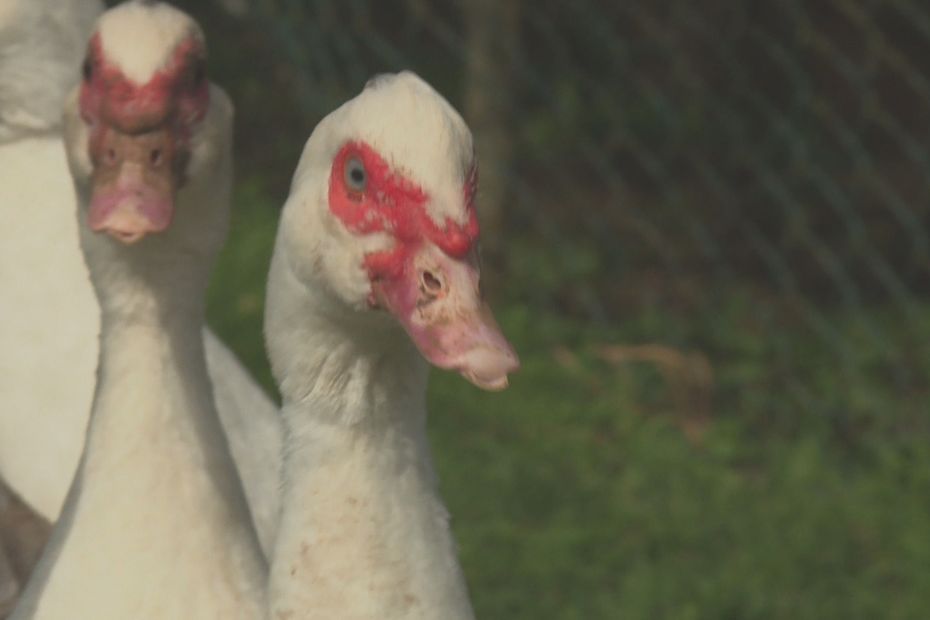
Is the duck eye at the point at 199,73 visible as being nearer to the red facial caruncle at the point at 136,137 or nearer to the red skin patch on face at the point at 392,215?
the red facial caruncle at the point at 136,137

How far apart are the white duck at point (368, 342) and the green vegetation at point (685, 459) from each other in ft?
5.02

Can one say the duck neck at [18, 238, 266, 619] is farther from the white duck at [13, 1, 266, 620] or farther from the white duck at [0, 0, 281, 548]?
the white duck at [0, 0, 281, 548]

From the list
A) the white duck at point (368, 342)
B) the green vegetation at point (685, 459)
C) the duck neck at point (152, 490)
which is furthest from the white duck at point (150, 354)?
the green vegetation at point (685, 459)

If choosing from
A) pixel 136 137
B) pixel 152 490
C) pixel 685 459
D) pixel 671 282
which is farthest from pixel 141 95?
pixel 671 282

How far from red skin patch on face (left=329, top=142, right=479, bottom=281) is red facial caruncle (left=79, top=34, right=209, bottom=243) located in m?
0.40

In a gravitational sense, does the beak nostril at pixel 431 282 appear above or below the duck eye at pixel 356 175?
below

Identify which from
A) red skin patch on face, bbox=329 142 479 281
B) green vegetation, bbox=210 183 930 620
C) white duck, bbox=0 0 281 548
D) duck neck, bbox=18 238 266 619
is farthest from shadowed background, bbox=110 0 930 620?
red skin patch on face, bbox=329 142 479 281

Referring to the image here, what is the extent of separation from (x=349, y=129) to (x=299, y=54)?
3336 millimetres

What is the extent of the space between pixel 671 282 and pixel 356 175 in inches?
130

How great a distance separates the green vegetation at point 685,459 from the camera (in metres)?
3.78

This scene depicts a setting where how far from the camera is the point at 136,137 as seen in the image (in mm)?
2414

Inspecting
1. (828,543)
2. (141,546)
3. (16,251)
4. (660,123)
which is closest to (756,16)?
(660,123)

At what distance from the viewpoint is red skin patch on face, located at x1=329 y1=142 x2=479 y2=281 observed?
1911 millimetres

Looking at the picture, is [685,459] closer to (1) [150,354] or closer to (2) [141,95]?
(1) [150,354]
